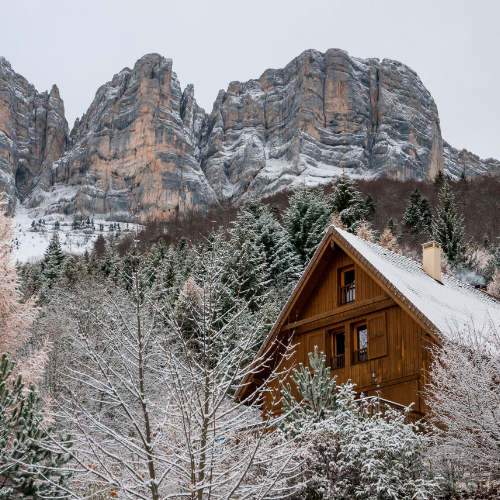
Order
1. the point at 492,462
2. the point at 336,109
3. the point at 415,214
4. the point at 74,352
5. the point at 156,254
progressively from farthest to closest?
the point at 336,109, the point at 415,214, the point at 156,254, the point at 74,352, the point at 492,462

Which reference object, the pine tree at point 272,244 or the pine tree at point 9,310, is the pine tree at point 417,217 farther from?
the pine tree at point 9,310

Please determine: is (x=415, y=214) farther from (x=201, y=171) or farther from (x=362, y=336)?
(x=201, y=171)

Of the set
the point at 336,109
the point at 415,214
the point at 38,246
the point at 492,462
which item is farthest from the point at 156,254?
the point at 336,109

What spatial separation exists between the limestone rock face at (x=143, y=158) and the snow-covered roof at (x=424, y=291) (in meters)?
154

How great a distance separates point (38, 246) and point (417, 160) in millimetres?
105650

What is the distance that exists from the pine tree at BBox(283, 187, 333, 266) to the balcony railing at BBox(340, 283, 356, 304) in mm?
17666

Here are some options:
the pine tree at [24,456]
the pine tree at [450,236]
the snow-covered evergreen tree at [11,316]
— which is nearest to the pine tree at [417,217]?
the pine tree at [450,236]

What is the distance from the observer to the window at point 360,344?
17391 mm

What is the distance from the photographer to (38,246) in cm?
17175

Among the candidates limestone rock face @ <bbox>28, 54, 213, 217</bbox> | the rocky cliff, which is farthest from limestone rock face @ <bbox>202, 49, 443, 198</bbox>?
limestone rock face @ <bbox>28, 54, 213, 217</bbox>

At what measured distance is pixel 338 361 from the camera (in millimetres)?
18172

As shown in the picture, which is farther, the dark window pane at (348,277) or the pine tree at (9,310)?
the dark window pane at (348,277)

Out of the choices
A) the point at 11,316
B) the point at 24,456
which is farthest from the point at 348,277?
the point at 24,456

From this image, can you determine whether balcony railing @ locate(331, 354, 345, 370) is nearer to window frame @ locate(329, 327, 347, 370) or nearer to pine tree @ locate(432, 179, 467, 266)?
window frame @ locate(329, 327, 347, 370)
